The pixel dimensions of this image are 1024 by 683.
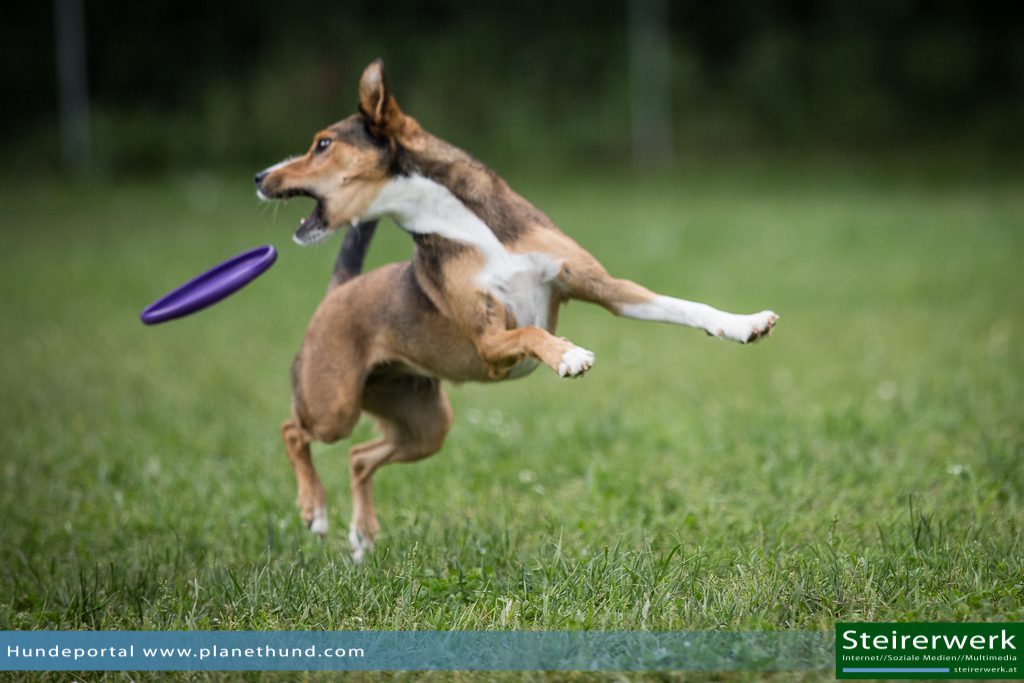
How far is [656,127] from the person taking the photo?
18078mm

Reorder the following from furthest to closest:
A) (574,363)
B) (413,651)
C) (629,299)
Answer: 1. (629,299)
2. (574,363)
3. (413,651)

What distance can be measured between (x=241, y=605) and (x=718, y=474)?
2.33 m

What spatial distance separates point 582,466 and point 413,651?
90.0 inches

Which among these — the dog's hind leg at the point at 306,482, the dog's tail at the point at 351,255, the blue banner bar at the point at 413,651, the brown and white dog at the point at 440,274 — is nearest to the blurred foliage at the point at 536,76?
the dog's tail at the point at 351,255

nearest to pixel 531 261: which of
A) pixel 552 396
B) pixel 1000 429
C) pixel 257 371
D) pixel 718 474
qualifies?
pixel 718 474

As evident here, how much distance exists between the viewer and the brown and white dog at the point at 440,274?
3.88m

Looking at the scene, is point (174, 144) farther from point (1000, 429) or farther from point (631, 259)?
point (1000, 429)

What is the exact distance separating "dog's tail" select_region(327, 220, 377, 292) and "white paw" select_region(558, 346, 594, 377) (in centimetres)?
139

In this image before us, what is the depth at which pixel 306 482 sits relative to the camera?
15.4 feet

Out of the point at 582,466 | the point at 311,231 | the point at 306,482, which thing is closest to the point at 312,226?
the point at 311,231

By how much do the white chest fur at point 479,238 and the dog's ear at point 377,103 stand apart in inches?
7.4

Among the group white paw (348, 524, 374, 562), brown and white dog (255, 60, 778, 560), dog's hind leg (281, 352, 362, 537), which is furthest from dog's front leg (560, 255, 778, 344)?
white paw (348, 524, 374, 562)

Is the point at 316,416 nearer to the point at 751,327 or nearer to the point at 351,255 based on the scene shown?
the point at 351,255

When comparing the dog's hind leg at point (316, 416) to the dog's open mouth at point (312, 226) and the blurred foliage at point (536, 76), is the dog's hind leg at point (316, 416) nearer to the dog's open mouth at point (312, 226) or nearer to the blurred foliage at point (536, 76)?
the dog's open mouth at point (312, 226)
